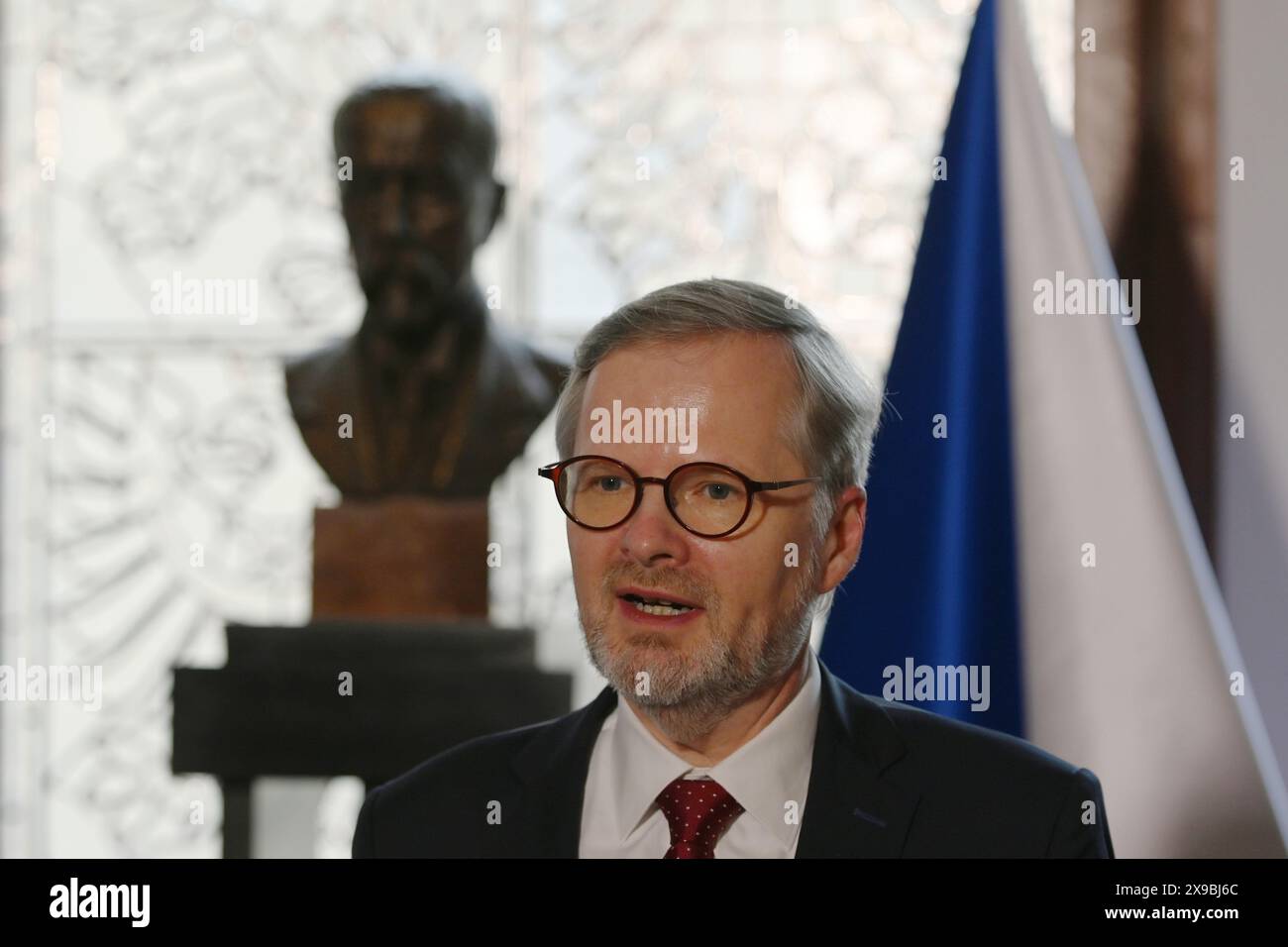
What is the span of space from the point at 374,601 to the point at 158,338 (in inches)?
71.1

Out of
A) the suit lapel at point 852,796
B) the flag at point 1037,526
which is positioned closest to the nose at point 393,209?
the flag at point 1037,526

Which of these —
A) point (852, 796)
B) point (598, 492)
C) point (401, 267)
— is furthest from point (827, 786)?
point (401, 267)

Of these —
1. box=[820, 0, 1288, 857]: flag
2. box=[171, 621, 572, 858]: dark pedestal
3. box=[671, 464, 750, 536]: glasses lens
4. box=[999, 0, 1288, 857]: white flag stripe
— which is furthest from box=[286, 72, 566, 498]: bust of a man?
box=[671, 464, 750, 536]: glasses lens

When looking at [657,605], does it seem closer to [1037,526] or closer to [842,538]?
[842,538]

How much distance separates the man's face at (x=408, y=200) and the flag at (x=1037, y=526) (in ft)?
4.04

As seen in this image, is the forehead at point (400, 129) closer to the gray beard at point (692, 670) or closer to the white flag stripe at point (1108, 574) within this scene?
the white flag stripe at point (1108, 574)

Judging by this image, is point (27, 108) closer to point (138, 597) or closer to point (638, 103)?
point (138, 597)

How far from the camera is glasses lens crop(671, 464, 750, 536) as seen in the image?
193 cm

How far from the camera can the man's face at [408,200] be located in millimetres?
3590

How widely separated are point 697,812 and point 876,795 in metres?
0.22

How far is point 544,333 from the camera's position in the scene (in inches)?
190

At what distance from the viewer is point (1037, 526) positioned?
269cm

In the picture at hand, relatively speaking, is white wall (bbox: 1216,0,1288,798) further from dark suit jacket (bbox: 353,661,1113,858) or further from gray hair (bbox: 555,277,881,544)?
gray hair (bbox: 555,277,881,544)

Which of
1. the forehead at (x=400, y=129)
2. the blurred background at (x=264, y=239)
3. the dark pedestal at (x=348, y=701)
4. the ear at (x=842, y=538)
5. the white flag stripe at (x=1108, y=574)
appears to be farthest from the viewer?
the blurred background at (x=264, y=239)
